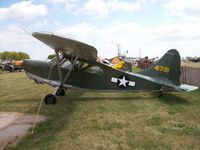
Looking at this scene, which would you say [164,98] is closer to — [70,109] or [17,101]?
[70,109]

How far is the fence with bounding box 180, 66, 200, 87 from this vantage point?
16.8 meters

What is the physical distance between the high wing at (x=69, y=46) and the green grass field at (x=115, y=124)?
1.84 meters

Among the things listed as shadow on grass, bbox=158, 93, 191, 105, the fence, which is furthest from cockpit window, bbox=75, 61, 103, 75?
the fence

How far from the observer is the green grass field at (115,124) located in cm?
605

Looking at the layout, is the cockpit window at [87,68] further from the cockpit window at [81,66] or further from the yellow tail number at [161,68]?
the yellow tail number at [161,68]

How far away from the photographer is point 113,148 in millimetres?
5781

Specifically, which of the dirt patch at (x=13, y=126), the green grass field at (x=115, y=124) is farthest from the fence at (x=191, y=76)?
the dirt patch at (x=13, y=126)

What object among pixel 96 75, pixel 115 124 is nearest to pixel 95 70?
pixel 96 75

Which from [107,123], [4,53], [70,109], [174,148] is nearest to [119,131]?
[107,123]

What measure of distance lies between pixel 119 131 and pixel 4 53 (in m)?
192

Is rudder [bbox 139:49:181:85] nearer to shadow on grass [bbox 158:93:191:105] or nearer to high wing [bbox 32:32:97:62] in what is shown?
shadow on grass [bbox 158:93:191:105]

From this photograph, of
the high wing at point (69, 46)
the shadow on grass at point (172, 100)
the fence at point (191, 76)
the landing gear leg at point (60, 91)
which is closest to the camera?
the high wing at point (69, 46)

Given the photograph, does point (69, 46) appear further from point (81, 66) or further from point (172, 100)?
point (172, 100)

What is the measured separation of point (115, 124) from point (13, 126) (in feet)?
8.61
